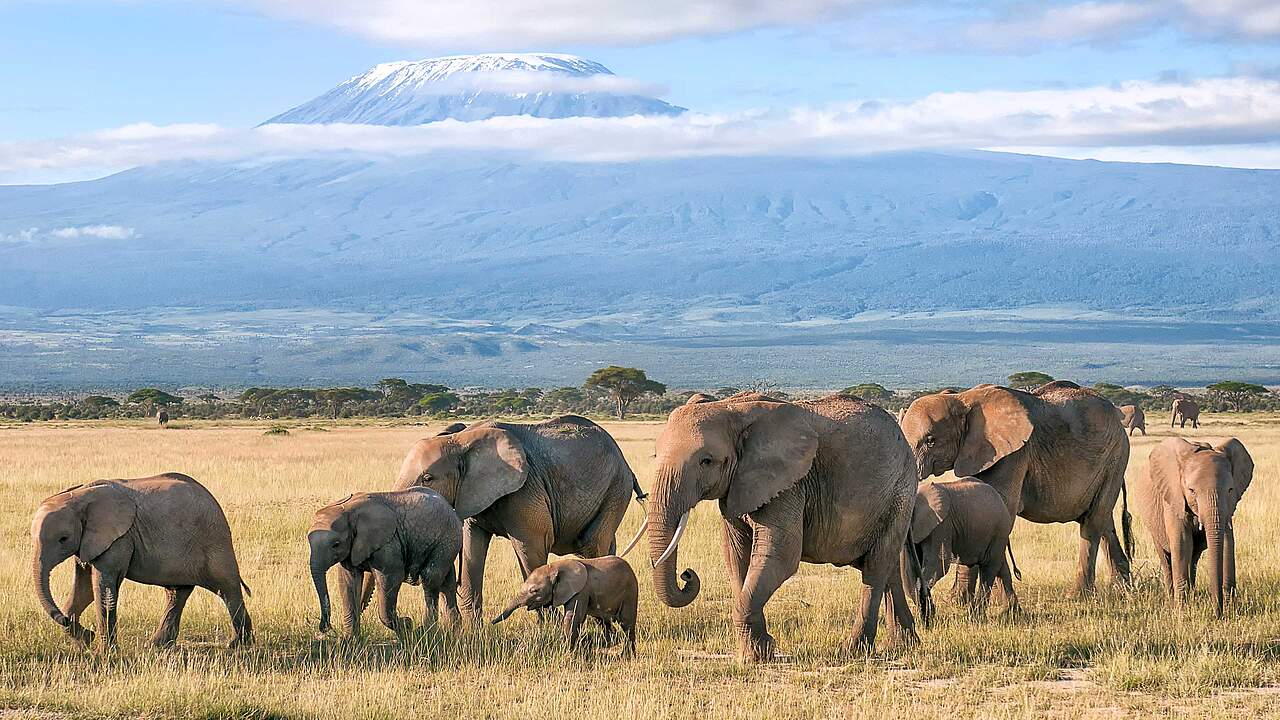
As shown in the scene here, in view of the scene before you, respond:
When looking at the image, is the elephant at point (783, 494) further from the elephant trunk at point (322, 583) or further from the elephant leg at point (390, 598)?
the elephant trunk at point (322, 583)

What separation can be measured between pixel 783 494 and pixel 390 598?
333cm

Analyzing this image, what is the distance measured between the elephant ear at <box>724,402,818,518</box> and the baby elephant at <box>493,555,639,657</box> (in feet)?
3.69

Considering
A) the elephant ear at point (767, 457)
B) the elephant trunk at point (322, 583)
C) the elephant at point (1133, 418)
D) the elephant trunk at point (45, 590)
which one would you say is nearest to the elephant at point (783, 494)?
the elephant ear at point (767, 457)

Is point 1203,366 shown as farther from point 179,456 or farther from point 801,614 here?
point 801,614

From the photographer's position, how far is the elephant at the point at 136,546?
12.0m

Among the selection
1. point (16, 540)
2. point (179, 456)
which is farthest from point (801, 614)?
point (179, 456)

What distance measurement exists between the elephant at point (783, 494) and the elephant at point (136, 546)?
11.1 feet

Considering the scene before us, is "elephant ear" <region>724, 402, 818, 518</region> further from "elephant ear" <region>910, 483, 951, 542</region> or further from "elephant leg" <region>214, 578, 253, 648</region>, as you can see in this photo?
"elephant leg" <region>214, 578, 253, 648</region>

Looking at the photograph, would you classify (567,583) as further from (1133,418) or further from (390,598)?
(1133,418)

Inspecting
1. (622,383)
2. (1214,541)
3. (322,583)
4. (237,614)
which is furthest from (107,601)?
(622,383)

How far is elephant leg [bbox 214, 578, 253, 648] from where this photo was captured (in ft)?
42.3

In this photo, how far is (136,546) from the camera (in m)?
12.4

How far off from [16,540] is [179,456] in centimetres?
1590

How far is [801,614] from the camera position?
14562 millimetres
